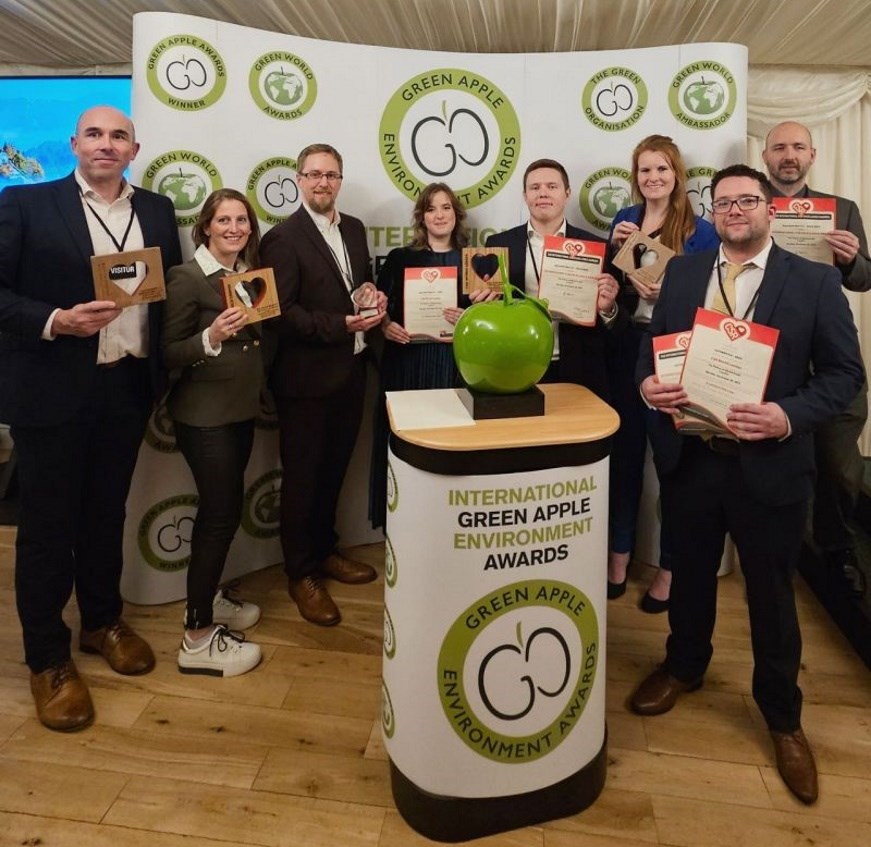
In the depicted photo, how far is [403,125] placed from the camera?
295cm

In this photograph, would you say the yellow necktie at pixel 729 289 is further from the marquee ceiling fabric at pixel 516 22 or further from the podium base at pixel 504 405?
the marquee ceiling fabric at pixel 516 22

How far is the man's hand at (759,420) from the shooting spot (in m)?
1.58

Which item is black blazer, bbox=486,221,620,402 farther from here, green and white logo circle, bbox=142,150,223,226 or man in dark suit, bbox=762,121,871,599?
green and white logo circle, bbox=142,150,223,226

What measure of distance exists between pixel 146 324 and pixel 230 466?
536 mm

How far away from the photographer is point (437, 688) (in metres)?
1.53

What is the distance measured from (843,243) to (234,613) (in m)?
2.56

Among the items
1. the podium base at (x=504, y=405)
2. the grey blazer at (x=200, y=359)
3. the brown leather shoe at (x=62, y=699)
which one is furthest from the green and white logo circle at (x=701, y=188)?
the brown leather shoe at (x=62, y=699)

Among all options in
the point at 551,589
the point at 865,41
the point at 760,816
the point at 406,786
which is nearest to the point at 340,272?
the point at 551,589

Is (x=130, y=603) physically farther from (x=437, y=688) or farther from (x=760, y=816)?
(x=760, y=816)

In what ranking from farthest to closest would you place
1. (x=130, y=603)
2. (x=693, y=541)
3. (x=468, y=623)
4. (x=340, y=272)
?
(x=130, y=603)
(x=340, y=272)
(x=693, y=541)
(x=468, y=623)

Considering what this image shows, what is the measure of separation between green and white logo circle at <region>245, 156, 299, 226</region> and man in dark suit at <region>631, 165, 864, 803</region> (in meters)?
1.69

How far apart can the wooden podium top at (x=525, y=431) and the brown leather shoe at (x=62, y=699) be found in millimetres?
1388

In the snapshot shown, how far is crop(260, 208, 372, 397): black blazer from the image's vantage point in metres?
2.44

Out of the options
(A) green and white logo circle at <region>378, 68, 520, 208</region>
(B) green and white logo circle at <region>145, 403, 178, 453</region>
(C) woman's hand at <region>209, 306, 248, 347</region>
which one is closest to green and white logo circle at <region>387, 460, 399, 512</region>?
(C) woman's hand at <region>209, 306, 248, 347</region>
